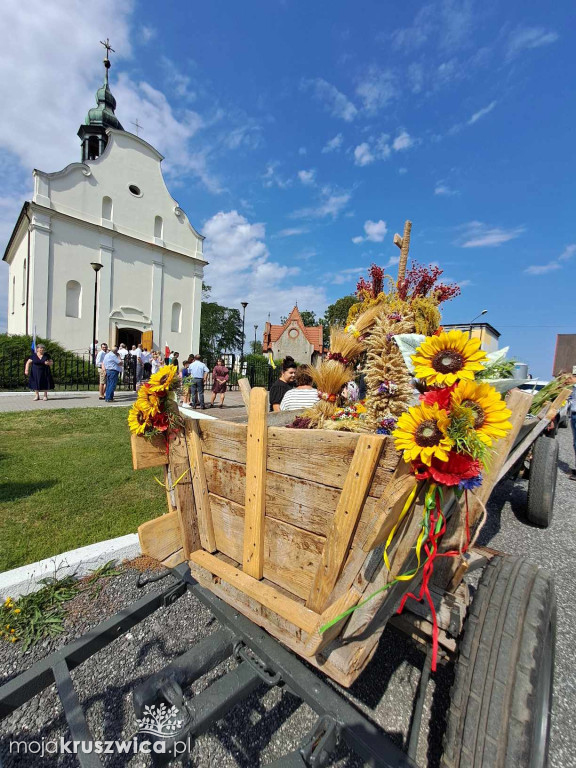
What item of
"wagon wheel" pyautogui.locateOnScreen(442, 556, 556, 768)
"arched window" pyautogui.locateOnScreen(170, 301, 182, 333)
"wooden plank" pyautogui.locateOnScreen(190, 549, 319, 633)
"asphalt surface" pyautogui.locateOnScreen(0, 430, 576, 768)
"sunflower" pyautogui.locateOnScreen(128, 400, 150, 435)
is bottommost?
"asphalt surface" pyautogui.locateOnScreen(0, 430, 576, 768)

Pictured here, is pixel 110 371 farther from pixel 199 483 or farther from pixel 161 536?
pixel 199 483

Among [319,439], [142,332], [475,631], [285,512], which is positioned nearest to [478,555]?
[475,631]

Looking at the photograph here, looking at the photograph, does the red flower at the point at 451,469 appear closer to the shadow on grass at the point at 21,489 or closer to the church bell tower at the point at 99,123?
the shadow on grass at the point at 21,489

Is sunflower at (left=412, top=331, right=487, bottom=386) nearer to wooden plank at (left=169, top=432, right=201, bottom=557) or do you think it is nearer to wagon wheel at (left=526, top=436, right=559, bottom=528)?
wooden plank at (left=169, top=432, right=201, bottom=557)

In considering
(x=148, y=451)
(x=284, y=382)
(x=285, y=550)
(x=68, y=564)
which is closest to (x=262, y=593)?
(x=285, y=550)

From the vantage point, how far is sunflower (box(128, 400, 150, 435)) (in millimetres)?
1657

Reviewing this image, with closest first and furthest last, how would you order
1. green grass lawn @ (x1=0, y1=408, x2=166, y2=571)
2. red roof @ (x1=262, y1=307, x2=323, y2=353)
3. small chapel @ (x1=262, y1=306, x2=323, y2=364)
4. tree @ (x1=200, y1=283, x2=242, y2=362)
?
green grass lawn @ (x1=0, y1=408, x2=166, y2=571)
small chapel @ (x1=262, y1=306, x2=323, y2=364)
red roof @ (x1=262, y1=307, x2=323, y2=353)
tree @ (x1=200, y1=283, x2=242, y2=362)

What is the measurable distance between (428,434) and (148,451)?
1.40 metres

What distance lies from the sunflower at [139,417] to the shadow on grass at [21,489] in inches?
118

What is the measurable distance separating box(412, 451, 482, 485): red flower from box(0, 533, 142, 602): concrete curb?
270 centimetres

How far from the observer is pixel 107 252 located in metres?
21.7

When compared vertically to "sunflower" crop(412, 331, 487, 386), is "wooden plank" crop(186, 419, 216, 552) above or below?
below

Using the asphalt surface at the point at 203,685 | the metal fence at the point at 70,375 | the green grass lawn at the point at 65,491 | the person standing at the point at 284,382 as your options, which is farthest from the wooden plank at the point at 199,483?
the metal fence at the point at 70,375

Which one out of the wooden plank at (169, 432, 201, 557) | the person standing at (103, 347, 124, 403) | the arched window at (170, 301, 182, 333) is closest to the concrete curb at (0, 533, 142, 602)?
the wooden plank at (169, 432, 201, 557)
